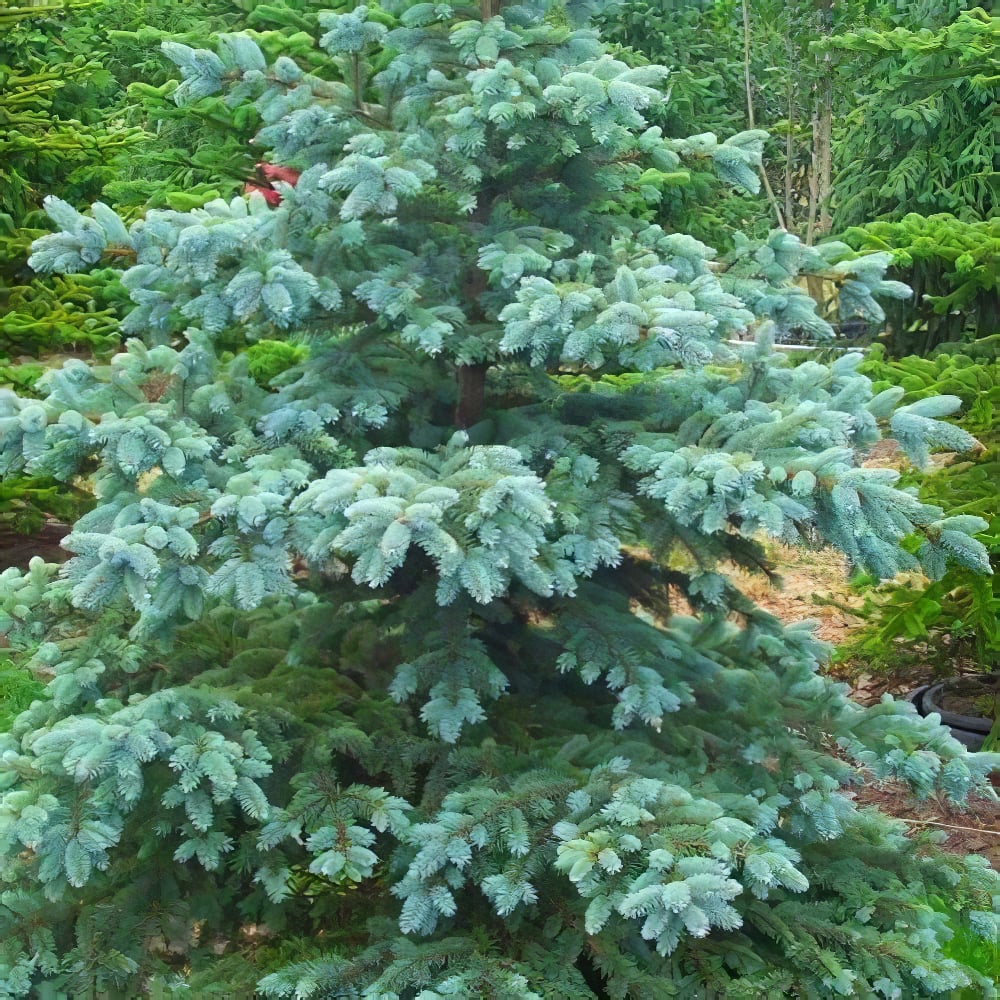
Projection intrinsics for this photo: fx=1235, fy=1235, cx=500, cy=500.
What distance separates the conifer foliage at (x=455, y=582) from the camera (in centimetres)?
274

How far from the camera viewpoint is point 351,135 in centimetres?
328

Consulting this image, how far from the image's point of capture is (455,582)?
2688 mm

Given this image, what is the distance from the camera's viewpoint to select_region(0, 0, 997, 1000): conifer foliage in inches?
108

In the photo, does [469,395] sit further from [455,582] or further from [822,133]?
[822,133]

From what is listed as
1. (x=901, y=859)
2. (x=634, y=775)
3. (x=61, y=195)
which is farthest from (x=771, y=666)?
(x=61, y=195)

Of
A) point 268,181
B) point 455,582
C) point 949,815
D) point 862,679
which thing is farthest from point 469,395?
point 862,679

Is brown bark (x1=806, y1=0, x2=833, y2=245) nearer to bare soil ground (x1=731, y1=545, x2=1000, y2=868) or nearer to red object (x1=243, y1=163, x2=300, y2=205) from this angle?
bare soil ground (x1=731, y1=545, x2=1000, y2=868)

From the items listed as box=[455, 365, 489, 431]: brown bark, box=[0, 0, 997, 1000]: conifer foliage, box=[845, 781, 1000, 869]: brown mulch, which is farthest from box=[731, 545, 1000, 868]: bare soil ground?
box=[455, 365, 489, 431]: brown bark

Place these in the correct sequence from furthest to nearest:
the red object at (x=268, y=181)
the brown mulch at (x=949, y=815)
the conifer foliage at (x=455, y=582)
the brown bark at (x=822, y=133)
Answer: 1. the brown bark at (x=822, y=133)
2. the red object at (x=268, y=181)
3. the brown mulch at (x=949, y=815)
4. the conifer foliage at (x=455, y=582)

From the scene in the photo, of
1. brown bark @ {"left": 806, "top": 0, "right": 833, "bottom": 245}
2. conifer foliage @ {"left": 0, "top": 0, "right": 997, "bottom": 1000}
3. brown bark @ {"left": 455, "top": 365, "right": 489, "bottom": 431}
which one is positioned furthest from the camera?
brown bark @ {"left": 806, "top": 0, "right": 833, "bottom": 245}

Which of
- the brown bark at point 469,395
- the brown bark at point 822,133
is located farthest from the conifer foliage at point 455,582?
the brown bark at point 822,133

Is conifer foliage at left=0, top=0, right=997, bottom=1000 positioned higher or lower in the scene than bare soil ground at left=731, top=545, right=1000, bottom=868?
higher

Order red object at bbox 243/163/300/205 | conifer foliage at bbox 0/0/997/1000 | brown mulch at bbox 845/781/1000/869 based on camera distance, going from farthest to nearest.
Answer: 1. red object at bbox 243/163/300/205
2. brown mulch at bbox 845/781/1000/869
3. conifer foliage at bbox 0/0/997/1000

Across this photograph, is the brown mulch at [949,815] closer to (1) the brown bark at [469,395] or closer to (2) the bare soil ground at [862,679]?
(2) the bare soil ground at [862,679]
